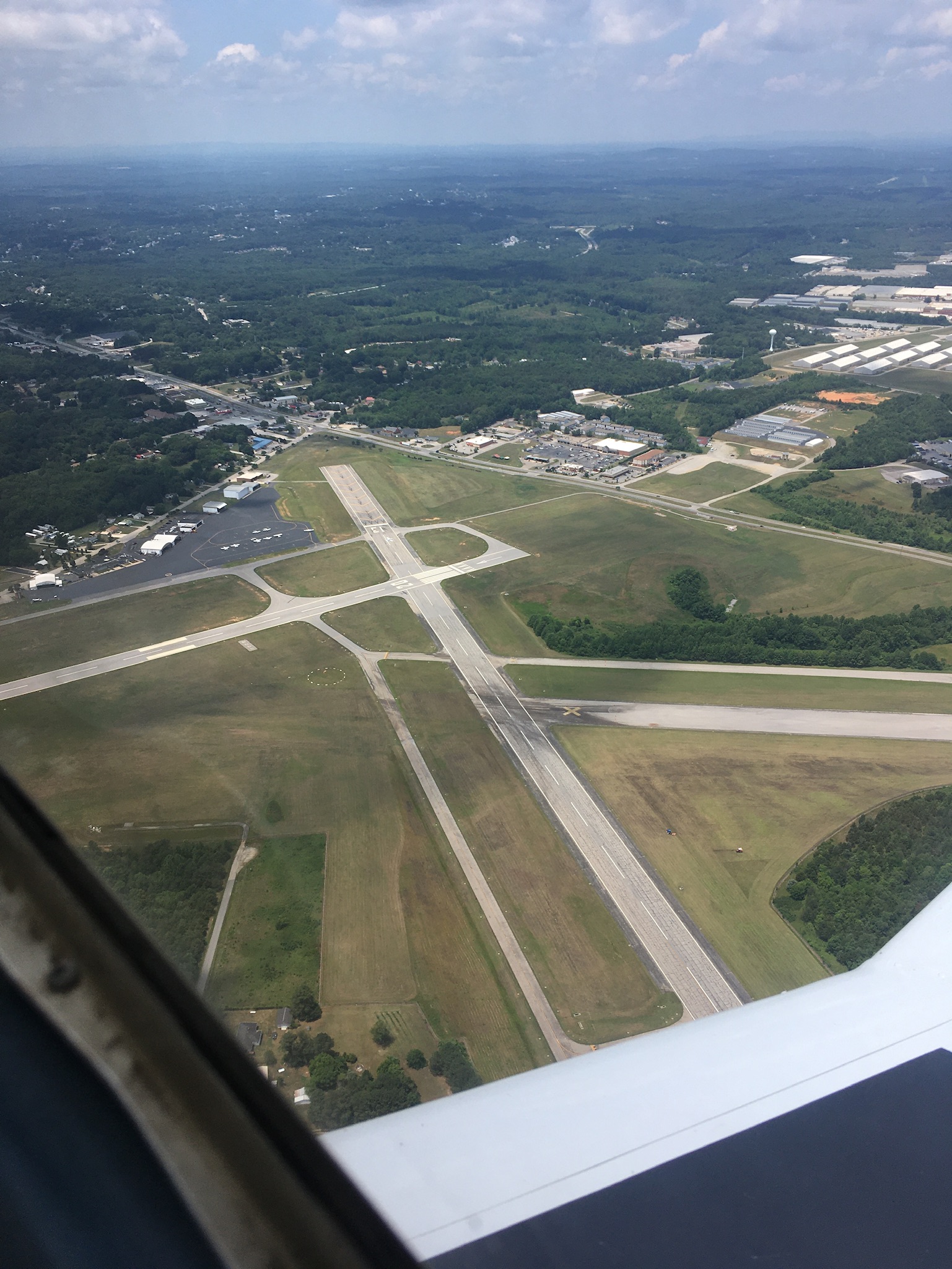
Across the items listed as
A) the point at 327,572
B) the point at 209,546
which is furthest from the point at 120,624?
the point at 327,572

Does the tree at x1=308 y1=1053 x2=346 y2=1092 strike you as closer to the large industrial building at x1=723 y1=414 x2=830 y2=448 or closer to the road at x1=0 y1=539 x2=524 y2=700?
the road at x1=0 y1=539 x2=524 y2=700

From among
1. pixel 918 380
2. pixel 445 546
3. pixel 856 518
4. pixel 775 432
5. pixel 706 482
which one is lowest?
pixel 445 546

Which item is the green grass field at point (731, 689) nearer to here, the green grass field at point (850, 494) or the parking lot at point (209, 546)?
the parking lot at point (209, 546)

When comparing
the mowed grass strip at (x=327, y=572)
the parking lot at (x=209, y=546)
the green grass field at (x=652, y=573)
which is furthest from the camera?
the mowed grass strip at (x=327, y=572)

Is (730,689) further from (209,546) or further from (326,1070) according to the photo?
(209,546)

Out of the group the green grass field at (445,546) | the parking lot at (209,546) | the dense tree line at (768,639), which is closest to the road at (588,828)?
the green grass field at (445,546)

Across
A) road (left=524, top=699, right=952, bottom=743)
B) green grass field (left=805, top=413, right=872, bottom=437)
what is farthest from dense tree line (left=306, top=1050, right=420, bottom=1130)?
green grass field (left=805, top=413, right=872, bottom=437)
